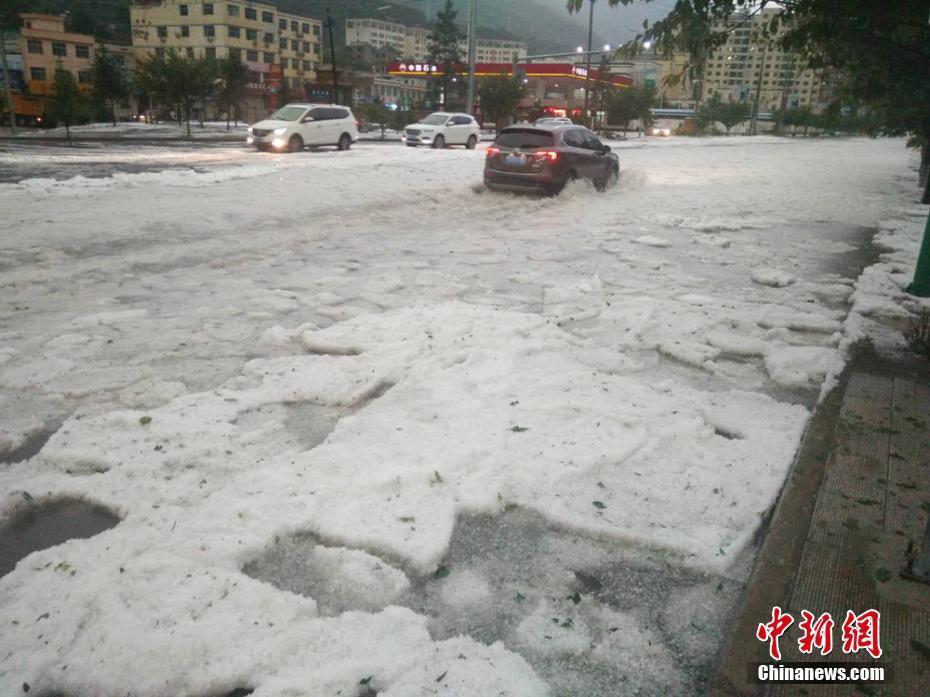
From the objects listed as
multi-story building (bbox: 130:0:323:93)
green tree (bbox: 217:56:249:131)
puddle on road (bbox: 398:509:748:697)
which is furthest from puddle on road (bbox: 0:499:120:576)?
multi-story building (bbox: 130:0:323:93)

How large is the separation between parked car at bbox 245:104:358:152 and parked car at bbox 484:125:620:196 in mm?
12303

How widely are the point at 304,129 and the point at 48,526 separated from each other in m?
23.2

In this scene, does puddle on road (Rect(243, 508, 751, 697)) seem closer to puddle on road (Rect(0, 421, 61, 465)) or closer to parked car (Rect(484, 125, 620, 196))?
puddle on road (Rect(0, 421, 61, 465))

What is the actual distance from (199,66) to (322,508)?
115ft

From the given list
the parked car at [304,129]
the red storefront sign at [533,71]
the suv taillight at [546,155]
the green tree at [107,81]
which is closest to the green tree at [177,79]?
the parked car at [304,129]

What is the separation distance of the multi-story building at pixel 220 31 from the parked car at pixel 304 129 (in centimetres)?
5178

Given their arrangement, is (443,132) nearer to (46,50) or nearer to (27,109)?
(27,109)

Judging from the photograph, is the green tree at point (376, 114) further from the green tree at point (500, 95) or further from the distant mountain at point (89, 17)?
the distant mountain at point (89, 17)

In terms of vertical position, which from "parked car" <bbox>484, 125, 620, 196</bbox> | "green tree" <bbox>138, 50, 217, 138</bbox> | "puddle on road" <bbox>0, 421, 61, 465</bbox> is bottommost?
"puddle on road" <bbox>0, 421, 61, 465</bbox>

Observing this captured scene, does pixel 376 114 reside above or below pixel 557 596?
above

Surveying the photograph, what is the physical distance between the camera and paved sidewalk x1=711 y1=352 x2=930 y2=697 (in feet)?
6.50

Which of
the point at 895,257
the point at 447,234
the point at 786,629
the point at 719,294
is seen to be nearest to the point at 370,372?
the point at 786,629

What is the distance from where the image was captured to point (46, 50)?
6050 cm

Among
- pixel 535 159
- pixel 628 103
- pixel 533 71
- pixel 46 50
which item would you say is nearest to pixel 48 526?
pixel 535 159
